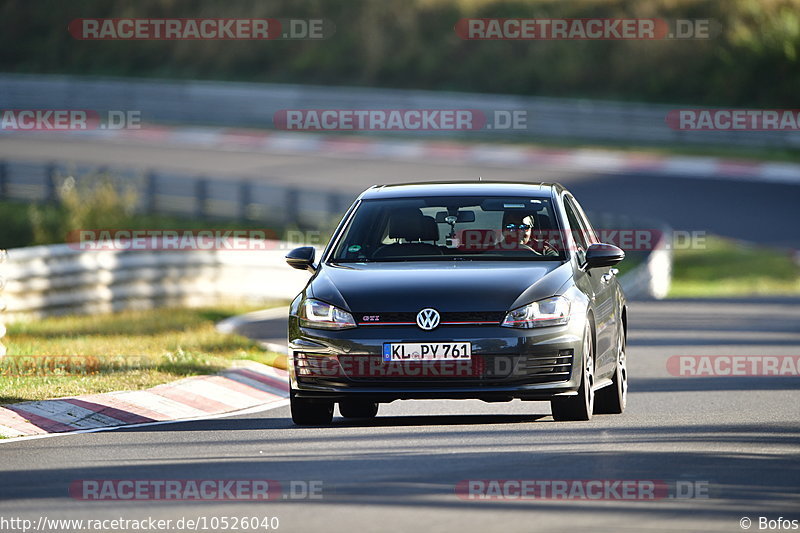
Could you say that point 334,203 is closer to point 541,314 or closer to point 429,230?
point 429,230

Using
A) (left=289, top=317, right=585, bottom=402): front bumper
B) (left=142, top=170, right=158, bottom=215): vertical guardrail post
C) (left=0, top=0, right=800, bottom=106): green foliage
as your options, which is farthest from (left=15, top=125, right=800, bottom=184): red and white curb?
(left=289, top=317, right=585, bottom=402): front bumper

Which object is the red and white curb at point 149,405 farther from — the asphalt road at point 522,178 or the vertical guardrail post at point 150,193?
the asphalt road at point 522,178

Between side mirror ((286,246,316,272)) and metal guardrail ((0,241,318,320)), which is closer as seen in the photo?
side mirror ((286,246,316,272))

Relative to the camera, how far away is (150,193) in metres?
34.3

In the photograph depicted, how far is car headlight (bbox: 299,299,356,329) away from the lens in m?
10.8

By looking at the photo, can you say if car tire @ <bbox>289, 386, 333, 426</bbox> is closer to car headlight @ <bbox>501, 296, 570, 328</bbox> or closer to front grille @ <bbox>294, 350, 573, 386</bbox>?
front grille @ <bbox>294, 350, 573, 386</bbox>

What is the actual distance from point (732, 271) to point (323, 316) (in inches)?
922

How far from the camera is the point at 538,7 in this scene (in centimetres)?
5259

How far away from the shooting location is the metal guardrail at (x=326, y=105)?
143 feet

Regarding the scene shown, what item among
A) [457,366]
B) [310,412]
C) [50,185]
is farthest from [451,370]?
[50,185]

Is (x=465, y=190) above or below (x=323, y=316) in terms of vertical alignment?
above

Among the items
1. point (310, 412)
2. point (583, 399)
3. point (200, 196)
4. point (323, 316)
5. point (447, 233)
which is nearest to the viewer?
point (323, 316)

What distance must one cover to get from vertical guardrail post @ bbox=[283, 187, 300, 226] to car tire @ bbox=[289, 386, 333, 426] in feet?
71.1

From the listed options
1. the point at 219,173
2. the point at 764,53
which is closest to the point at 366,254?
the point at 219,173
